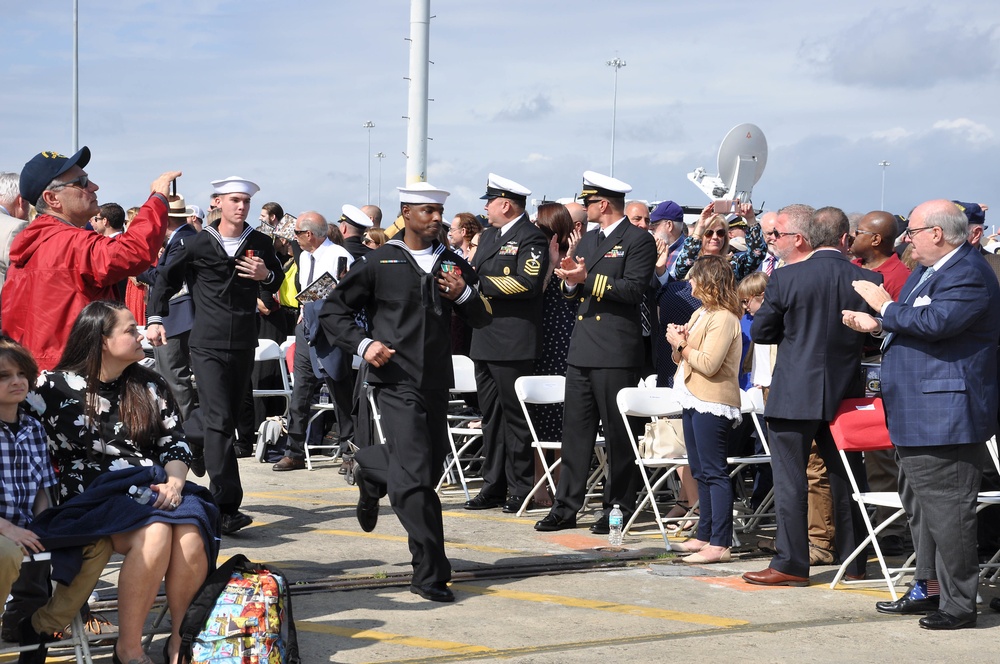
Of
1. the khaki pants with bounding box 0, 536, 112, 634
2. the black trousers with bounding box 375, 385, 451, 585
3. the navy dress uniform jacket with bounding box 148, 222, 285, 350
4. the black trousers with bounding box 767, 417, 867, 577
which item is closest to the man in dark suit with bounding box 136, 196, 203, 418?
the navy dress uniform jacket with bounding box 148, 222, 285, 350

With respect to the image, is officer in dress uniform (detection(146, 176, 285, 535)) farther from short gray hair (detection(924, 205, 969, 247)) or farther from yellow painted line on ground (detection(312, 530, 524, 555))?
short gray hair (detection(924, 205, 969, 247))

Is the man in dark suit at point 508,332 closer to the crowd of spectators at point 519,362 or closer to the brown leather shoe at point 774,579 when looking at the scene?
the crowd of spectators at point 519,362

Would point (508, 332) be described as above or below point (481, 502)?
above

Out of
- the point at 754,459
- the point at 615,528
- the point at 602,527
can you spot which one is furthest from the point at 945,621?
the point at 602,527

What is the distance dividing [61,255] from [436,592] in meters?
2.55

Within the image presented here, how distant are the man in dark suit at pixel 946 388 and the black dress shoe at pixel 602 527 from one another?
277 centimetres

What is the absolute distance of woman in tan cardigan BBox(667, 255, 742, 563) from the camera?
784 centimetres

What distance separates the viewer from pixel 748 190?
15.7 metres

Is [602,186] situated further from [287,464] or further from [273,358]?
[273,358]

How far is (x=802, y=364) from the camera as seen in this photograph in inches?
281

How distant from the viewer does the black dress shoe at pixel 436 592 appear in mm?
6578

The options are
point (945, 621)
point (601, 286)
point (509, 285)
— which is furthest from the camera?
point (509, 285)

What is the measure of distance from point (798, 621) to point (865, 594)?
92 cm

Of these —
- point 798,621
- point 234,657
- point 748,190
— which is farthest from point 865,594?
point 748,190
